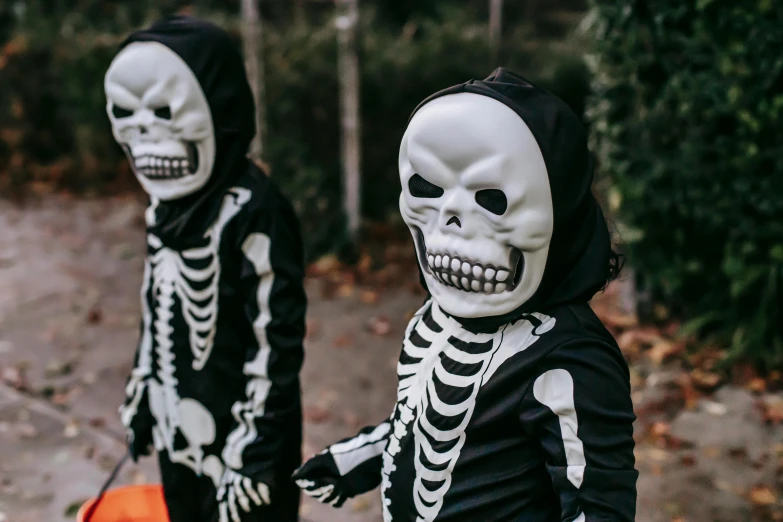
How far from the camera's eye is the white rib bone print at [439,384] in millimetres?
1764

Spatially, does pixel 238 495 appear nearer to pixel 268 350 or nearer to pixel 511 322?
pixel 268 350

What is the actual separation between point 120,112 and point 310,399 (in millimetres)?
2800

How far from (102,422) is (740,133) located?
3.87m

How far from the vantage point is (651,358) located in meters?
5.07

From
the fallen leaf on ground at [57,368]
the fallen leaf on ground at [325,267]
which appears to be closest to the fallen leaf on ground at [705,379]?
the fallen leaf on ground at [325,267]

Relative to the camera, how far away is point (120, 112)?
8.50 feet

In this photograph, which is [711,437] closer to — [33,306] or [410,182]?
[410,182]

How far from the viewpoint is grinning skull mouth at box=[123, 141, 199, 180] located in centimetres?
253

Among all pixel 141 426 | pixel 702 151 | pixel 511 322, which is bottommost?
pixel 141 426

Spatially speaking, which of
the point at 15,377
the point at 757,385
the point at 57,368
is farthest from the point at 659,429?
the point at 15,377

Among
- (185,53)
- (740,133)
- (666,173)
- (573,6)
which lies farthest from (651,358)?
(573,6)

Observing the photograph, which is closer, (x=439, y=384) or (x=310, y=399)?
(x=439, y=384)

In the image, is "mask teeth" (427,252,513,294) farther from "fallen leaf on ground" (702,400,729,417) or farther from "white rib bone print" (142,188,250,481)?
"fallen leaf on ground" (702,400,729,417)

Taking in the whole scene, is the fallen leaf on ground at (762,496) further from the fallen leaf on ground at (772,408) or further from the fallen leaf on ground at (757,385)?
the fallen leaf on ground at (757,385)
